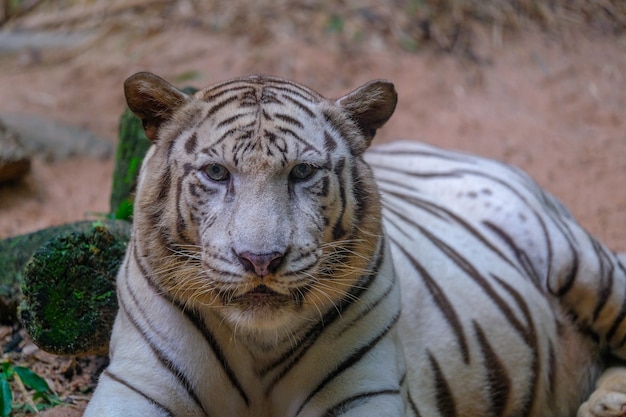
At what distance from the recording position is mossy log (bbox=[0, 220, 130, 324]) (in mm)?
3596

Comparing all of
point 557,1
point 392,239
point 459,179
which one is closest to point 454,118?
point 557,1

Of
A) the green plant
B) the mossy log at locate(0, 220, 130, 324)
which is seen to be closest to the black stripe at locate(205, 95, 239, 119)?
the mossy log at locate(0, 220, 130, 324)

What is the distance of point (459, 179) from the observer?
4.04m

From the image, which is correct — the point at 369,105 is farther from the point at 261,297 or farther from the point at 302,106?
the point at 261,297

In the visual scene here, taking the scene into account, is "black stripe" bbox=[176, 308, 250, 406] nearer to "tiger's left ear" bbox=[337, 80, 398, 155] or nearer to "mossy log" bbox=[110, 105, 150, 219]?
"tiger's left ear" bbox=[337, 80, 398, 155]

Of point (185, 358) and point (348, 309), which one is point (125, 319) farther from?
point (348, 309)

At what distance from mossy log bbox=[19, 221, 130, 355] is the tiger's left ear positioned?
1057mm

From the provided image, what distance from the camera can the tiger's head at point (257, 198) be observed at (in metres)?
2.31

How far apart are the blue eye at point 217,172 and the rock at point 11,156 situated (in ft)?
11.0

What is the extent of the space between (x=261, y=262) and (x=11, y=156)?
3.68 m

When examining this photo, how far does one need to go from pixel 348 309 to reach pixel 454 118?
421 centimetres

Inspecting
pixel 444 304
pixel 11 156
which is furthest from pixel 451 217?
pixel 11 156

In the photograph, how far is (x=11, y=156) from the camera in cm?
546

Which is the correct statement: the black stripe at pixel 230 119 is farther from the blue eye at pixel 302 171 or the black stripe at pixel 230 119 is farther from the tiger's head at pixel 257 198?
the blue eye at pixel 302 171
